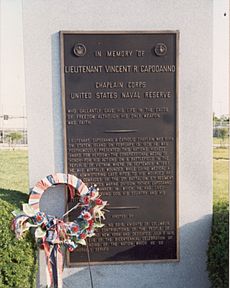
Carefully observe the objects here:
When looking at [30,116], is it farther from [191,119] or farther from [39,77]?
[191,119]

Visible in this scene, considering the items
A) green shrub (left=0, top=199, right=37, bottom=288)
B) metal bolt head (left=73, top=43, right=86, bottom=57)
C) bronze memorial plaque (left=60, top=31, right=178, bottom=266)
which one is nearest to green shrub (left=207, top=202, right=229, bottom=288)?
bronze memorial plaque (left=60, top=31, right=178, bottom=266)

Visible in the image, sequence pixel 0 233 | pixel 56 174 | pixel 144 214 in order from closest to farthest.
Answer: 1. pixel 0 233
2. pixel 56 174
3. pixel 144 214

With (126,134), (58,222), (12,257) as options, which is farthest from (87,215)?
(126,134)

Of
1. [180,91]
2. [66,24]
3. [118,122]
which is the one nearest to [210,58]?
[180,91]

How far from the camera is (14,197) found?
171 inches

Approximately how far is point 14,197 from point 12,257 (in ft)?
2.69

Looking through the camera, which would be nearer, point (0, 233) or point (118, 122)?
point (0, 233)

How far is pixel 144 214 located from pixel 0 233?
1.50 metres

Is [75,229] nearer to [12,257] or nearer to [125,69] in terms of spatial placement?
[12,257]

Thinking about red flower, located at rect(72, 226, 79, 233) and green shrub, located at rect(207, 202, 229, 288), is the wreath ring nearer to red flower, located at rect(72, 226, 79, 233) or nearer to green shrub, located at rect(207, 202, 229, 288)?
red flower, located at rect(72, 226, 79, 233)

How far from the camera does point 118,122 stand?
14.0 feet

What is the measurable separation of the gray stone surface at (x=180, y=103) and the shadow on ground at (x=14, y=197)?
263mm

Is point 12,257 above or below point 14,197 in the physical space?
below

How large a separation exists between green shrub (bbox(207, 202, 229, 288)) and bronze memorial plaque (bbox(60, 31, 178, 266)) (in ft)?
1.34
